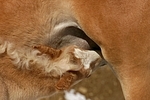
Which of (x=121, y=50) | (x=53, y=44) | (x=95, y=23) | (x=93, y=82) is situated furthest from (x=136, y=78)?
(x=93, y=82)

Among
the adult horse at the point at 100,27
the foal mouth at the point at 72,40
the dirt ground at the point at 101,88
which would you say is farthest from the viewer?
the dirt ground at the point at 101,88

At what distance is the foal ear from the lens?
160 cm

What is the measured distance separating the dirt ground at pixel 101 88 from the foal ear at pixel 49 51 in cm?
115

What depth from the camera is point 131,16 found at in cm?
144

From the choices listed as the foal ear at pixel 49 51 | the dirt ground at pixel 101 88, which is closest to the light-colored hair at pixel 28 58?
the foal ear at pixel 49 51

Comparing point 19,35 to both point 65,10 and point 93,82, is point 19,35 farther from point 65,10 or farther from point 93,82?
point 93,82

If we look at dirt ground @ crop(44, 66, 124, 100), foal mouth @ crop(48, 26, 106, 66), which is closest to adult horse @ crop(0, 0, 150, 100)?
foal mouth @ crop(48, 26, 106, 66)

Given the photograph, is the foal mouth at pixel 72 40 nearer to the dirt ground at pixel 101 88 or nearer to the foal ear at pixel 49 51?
the foal ear at pixel 49 51

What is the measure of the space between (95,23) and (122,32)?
0.28 feet

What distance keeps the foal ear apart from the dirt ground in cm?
115

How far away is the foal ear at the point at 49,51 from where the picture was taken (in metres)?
1.60

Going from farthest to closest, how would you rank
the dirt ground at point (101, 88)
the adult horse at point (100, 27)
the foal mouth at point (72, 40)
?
the dirt ground at point (101, 88) → the foal mouth at point (72, 40) → the adult horse at point (100, 27)

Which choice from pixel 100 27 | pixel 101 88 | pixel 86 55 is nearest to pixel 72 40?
pixel 86 55

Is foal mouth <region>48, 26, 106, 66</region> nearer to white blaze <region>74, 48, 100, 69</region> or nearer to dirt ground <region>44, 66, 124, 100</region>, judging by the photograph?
white blaze <region>74, 48, 100, 69</region>
